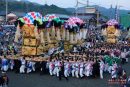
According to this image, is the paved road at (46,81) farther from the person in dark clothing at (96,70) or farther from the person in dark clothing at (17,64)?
the person in dark clothing at (17,64)

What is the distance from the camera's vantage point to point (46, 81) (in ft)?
92.7

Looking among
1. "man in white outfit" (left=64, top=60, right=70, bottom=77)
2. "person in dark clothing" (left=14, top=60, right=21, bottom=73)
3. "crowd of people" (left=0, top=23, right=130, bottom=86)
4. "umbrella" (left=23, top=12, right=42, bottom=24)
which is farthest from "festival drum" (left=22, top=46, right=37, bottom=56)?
"man in white outfit" (left=64, top=60, right=70, bottom=77)

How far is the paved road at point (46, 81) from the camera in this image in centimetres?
2704

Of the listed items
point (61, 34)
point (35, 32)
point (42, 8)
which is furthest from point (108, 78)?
point (42, 8)

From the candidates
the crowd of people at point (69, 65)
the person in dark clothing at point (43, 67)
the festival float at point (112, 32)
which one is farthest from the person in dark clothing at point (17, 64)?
the festival float at point (112, 32)

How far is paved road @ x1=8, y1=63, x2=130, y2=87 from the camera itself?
27.0m

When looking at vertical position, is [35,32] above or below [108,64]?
above

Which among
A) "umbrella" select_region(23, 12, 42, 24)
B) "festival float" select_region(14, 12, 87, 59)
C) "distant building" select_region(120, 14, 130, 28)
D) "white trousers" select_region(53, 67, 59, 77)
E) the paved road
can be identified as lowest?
the paved road

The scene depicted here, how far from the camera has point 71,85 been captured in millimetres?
27031

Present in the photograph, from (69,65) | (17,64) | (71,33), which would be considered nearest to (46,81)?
(69,65)

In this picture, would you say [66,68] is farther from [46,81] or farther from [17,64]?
[17,64]

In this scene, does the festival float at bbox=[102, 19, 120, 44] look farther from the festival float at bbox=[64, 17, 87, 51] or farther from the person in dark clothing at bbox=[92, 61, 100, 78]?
the person in dark clothing at bbox=[92, 61, 100, 78]

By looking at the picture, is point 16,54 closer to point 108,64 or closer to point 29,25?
point 29,25

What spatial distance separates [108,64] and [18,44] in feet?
33.1
